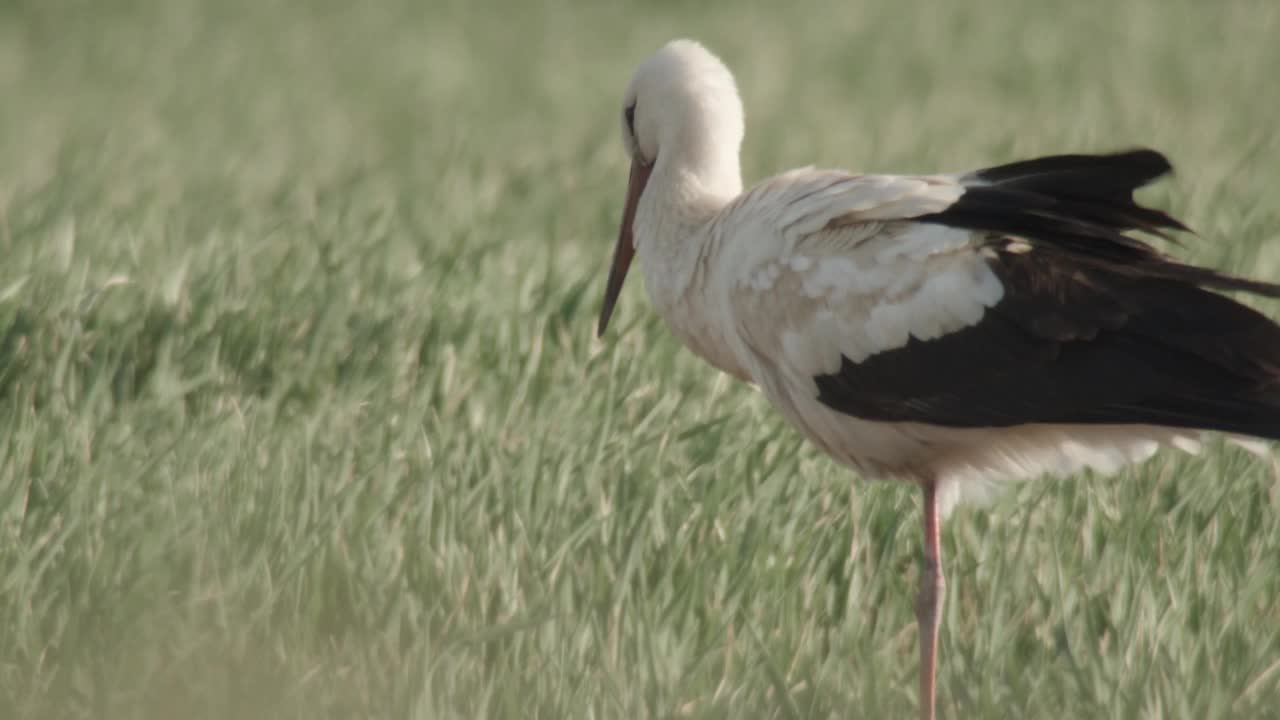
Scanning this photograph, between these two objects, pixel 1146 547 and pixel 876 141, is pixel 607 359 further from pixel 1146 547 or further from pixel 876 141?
pixel 876 141

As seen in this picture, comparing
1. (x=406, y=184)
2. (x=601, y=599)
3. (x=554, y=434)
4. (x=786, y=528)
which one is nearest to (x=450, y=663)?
(x=601, y=599)

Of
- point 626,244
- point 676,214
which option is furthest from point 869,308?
point 626,244

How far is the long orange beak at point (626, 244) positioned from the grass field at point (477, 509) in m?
0.16

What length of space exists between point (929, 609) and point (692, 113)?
1.46m

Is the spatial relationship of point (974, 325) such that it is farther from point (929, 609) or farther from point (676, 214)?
point (676, 214)

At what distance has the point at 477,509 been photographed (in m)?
4.18

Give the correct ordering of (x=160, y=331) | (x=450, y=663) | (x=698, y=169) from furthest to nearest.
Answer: (x=160, y=331) → (x=698, y=169) → (x=450, y=663)

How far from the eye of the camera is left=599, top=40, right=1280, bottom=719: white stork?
355cm

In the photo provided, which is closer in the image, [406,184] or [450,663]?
[450,663]

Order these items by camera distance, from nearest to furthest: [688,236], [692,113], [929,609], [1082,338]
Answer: [1082,338]
[929,609]
[688,236]
[692,113]

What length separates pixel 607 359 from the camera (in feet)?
17.0

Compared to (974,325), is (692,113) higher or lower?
higher

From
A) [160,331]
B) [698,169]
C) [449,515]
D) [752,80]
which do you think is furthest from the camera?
[752,80]

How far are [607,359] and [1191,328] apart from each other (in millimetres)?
1969
